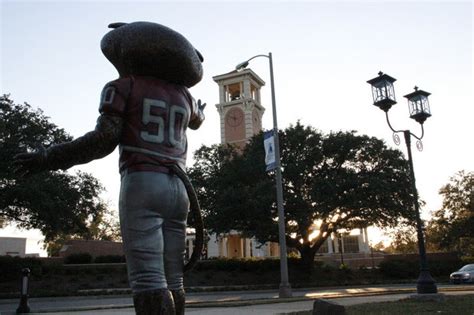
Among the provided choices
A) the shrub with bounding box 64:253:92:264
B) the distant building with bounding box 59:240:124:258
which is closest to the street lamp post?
the shrub with bounding box 64:253:92:264

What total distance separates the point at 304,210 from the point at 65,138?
13.2 m

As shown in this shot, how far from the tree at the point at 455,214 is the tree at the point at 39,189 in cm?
2650

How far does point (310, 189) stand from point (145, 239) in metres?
23.9

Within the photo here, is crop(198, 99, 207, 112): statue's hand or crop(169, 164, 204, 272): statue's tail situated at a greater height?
crop(198, 99, 207, 112): statue's hand

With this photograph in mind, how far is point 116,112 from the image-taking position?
3.42 meters

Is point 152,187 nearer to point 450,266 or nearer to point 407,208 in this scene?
point 407,208

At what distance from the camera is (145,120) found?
3492mm

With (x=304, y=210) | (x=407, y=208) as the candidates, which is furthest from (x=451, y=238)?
(x=304, y=210)

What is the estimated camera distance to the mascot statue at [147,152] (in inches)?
128

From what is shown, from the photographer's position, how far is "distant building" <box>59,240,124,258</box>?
3420cm

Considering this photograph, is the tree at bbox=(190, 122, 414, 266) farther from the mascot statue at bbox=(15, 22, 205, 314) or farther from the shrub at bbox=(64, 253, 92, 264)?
the mascot statue at bbox=(15, 22, 205, 314)

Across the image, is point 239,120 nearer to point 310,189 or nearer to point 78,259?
point 310,189

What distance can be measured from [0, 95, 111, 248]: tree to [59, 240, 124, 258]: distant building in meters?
10.1

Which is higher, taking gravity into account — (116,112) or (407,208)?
(407,208)
